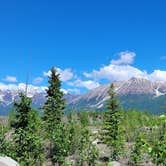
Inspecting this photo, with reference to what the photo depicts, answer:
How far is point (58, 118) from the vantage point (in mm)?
61344

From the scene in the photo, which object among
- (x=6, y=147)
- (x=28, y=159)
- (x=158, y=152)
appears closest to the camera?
(x=158, y=152)

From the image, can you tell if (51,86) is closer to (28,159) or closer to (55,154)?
(55,154)

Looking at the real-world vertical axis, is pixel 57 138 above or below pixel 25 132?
below

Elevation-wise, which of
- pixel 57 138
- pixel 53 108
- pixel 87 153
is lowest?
pixel 87 153

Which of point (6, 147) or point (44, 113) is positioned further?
point (44, 113)

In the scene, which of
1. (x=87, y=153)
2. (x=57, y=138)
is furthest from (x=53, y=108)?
(x=87, y=153)

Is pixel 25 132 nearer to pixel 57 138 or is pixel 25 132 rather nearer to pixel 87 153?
pixel 57 138

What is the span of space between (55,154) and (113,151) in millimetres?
10268

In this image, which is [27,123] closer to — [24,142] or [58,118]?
[24,142]

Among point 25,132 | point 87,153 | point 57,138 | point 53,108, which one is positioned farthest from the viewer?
point 53,108

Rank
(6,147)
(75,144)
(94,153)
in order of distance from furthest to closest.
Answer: (75,144), (94,153), (6,147)

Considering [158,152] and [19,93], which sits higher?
[19,93]

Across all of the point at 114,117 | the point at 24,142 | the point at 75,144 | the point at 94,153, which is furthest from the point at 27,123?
the point at 75,144

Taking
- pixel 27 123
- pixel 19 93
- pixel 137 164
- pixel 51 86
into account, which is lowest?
pixel 137 164
